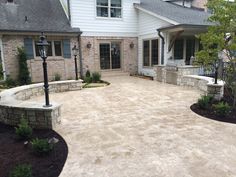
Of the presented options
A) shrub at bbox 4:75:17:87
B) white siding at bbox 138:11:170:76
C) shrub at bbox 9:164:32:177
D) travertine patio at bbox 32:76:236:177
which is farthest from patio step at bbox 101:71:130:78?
A: shrub at bbox 9:164:32:177

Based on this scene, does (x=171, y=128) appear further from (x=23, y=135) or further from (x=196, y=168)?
(x=23, y=135)

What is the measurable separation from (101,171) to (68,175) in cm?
45

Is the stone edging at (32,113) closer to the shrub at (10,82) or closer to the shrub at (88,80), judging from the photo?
the shrub at (10,82)

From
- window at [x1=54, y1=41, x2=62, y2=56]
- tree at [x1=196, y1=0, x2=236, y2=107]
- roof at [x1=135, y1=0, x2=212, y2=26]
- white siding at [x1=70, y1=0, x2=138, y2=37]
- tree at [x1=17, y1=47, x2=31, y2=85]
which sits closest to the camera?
tree at [x1=196, y1=0, x2=236, y2=107]

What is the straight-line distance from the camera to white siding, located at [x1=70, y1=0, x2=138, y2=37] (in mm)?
11484

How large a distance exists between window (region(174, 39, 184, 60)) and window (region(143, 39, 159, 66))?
41.1 inches

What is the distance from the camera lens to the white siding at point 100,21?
37.7 ft

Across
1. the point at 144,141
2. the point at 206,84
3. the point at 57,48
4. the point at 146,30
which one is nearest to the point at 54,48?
the point at 57,48

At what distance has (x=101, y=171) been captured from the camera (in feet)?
9.28

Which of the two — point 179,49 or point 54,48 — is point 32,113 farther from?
point 179,49

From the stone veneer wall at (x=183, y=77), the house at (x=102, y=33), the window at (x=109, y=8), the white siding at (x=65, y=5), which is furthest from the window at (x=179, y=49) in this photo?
the white siding at (x=65, y=5)

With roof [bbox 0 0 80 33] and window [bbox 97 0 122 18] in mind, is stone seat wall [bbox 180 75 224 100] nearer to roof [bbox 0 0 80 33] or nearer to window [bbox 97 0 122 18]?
window [bbox 97 0 122 18]

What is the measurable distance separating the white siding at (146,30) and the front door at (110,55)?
140 cm

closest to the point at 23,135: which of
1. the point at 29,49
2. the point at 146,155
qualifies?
the point at 146,155
